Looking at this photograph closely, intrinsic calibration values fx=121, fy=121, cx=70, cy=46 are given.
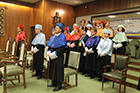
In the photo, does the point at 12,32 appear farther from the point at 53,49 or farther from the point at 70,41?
the point at 53,49

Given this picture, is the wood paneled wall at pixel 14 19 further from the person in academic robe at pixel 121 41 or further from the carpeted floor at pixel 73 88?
the person in academic robe at pixel 121 41

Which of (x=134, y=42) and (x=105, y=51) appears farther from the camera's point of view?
(x=134, y=42)

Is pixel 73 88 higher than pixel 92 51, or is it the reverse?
pixel 92 51

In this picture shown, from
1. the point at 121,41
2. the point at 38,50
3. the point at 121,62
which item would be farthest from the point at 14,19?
the point at 121,62

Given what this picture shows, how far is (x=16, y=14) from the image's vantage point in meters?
7.37

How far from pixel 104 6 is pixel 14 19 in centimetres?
526

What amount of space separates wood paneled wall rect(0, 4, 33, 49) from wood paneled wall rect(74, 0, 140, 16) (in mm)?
3170

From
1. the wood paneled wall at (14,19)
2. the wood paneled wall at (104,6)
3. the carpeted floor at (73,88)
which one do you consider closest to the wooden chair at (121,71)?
the carpeted floor at (73,88)

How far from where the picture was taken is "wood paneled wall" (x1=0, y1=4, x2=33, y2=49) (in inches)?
277

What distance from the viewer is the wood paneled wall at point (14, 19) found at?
7031mm

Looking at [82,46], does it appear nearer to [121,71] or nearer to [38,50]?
[38,50]

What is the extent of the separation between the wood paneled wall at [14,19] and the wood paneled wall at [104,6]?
317 centimetres

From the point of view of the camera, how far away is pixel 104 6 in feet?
20.3

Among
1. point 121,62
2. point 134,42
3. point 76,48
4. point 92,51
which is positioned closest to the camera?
point 121,62
